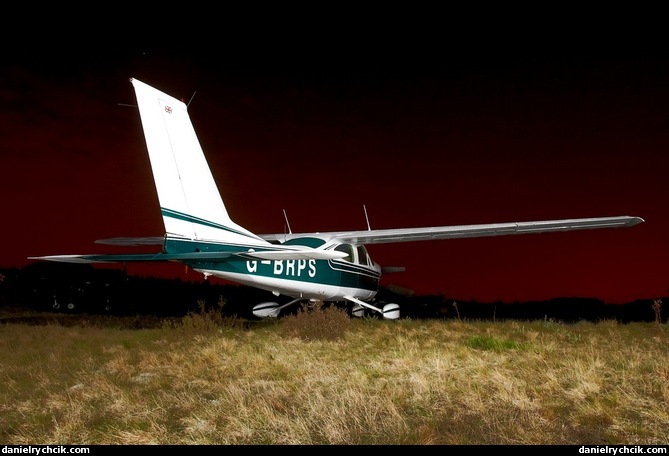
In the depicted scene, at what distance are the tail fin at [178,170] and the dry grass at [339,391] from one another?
2.37 metres

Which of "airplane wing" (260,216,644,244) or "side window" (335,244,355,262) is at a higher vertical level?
"airplane wing" (260,216,644,244)

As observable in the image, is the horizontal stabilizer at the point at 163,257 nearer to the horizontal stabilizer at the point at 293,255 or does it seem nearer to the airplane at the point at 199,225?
the airplane at the point at 199,225

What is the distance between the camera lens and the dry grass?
181 inches

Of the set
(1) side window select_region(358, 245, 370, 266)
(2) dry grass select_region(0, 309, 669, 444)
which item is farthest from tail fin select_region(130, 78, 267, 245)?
(1) side window select_region(358, 245, 370, 266)

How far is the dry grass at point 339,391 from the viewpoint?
15.1 feet

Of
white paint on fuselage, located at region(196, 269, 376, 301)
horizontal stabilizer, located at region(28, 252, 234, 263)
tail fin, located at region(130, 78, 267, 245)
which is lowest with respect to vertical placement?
white paint on fuselage, located at region(196, 269, 376, 301)

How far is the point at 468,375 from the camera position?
666 centimetres

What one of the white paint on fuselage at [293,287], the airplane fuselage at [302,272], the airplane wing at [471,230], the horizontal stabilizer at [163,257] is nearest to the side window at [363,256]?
the airplane fuselage at [302,272]

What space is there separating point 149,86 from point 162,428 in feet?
26.8

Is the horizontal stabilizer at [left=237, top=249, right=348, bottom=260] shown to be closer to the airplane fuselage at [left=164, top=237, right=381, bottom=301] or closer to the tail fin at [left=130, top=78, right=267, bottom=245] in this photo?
the airplane fuselage at [left=164, top=237, right=381, bottom=301]

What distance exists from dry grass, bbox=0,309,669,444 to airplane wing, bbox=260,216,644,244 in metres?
4.52

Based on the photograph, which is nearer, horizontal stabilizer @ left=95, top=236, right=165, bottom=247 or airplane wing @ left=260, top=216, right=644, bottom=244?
airplane wing @ left=260, top=216, right=644, bottom=244

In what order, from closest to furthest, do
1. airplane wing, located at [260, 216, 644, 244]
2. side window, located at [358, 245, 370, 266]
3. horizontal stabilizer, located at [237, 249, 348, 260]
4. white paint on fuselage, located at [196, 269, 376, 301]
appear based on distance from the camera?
horizontal stabilizer, located at [237, 249, 348, 260]
white paint on fuselage, located at [196, 269, 376, 301]
airplane wing, located at [260, 216, 644, 244]
side window, located at [358, 245, 370, 266]
